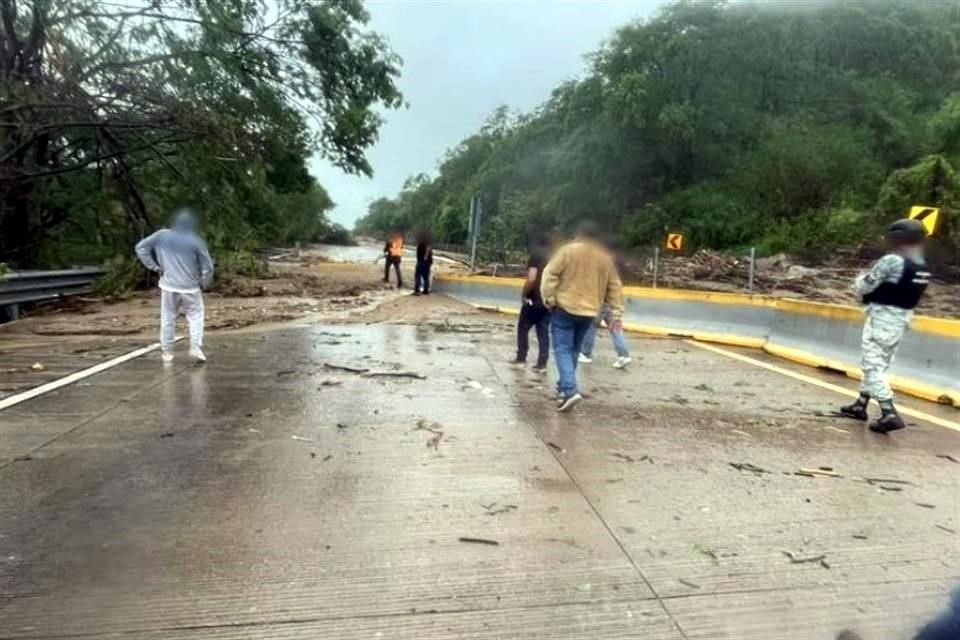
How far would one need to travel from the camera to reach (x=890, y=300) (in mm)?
6348

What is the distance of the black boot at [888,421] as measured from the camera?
632 centimetres

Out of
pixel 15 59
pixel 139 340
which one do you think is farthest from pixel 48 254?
pixel 139 340

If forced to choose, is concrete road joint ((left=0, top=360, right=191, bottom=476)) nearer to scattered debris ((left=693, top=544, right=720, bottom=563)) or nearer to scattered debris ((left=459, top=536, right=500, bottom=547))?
scattered debris ((left=459, top=536, right=500, bottom=547))

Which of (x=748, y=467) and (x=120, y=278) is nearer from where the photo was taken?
(x=748, y=467)

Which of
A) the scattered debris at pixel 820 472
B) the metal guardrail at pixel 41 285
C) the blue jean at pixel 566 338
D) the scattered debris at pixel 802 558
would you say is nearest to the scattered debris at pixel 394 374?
the blue jean at pixel 566 338

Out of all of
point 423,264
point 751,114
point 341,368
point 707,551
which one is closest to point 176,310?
point 341,368

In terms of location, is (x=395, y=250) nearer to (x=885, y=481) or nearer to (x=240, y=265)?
(x=240, y=265)

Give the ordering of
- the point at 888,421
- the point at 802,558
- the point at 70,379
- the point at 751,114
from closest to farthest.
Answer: the point at 802,558, the point at 888,421, the point at 70,379, the point at 751,114

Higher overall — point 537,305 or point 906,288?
point 906,288

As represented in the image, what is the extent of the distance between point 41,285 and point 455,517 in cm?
1346

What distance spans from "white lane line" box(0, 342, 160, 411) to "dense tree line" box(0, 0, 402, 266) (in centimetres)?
852

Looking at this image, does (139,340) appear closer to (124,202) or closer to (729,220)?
(124,202)

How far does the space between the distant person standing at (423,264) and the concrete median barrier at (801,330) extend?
4.49m

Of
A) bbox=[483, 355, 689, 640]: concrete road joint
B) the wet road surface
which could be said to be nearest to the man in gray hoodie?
the wet road surface
